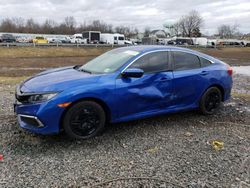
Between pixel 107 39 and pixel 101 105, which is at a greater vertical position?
pixel 107 39

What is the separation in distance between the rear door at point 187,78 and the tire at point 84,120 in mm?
1620

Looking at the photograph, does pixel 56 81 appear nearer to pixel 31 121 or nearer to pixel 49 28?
pixel 31 121

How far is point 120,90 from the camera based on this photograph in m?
4.50

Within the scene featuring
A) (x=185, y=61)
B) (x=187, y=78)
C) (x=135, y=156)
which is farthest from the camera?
(x=185, y=61)

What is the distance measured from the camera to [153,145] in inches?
170

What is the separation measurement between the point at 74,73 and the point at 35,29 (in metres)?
103

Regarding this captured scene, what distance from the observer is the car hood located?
413 centimetres

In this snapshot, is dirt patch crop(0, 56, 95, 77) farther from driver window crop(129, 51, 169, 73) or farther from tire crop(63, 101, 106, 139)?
tire crop(63, 101, 106, 139)

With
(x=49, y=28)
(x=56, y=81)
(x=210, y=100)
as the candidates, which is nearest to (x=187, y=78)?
(x=210, y=100)

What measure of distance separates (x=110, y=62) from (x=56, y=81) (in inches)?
46.7

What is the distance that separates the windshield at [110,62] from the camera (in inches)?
190

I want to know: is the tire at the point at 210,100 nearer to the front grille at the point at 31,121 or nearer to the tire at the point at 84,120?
the tire at the point at 84,120

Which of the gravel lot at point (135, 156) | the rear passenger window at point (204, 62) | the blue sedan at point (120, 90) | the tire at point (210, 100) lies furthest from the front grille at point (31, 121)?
the rear passenger window at point (204, 62)

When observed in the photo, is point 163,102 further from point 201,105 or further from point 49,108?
point 49,108
